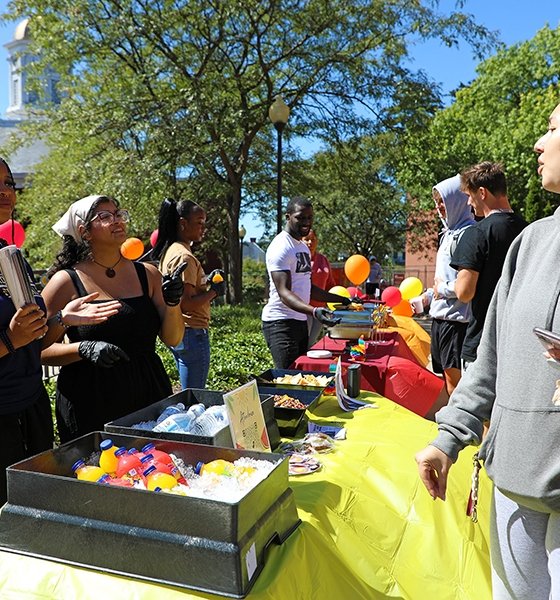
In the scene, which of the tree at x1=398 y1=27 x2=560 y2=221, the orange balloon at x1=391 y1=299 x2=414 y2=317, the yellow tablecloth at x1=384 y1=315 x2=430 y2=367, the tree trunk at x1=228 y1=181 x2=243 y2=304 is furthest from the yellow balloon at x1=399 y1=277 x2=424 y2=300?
the tree at x1=398 y1=27 x2=560 y2=221

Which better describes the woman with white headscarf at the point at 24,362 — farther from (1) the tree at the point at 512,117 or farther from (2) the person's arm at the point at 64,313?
(1) the tree at the point at 512,117

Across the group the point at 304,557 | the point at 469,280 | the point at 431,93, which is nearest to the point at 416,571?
the point at 304,557

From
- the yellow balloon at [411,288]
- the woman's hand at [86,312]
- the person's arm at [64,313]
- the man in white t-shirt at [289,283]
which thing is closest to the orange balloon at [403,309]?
the yellow balloon at [411,288]

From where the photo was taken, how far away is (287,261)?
3.89 metres

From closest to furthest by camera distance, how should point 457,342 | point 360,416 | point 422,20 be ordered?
point 360,416 → point 457,342 → point 422,20

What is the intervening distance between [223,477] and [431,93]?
42.0ft

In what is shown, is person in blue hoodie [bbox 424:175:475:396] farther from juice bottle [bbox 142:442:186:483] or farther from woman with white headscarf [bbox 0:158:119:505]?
juice bottle [bbox 142:442:186:483]

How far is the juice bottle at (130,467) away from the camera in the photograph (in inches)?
57.1

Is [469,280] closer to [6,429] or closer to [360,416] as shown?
[360,416]

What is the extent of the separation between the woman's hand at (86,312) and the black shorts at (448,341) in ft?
8.27

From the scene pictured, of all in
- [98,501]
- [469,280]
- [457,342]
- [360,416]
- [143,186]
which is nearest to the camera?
[98,501]

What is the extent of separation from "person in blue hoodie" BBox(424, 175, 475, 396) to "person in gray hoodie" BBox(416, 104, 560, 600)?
2.40m

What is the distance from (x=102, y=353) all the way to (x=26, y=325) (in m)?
0.33

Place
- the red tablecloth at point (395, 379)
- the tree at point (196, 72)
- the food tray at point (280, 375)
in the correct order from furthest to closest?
the tree at point (196, 72) < the red tablecloth at point (395, 379) < the food tray at point (280, 375)
